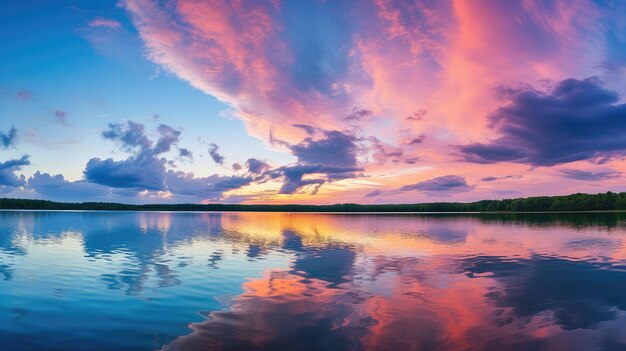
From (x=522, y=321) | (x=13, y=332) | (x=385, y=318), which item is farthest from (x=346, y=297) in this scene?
(x=13, y=332)

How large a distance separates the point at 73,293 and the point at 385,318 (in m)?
16.8

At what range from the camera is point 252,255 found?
38.4 m

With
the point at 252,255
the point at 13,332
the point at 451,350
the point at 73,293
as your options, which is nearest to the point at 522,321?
the point at 451,350

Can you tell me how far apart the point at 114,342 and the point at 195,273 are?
14.0 metres

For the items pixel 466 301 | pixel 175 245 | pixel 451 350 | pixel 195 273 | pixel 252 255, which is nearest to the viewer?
pixel 451 350

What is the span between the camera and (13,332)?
15344 mm

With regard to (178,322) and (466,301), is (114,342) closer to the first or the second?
(178,322)

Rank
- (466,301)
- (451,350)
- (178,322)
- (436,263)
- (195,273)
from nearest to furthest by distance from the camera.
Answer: (451,350) → (178,322) → (466,301) → (195,273) → (436,263)

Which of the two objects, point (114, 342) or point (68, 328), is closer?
point (114, 342)

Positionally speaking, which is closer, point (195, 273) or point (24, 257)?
point (195, 273)

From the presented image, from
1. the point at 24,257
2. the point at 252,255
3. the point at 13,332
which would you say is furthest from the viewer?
the point at 252,255

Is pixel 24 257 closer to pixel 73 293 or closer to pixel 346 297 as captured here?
pixel 73 293

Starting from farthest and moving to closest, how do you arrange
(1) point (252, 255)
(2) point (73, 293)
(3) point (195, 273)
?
(1) point (252, 255) → (3) point (195, 273) → (2) point (73, 293)

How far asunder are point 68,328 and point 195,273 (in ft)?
40.6
